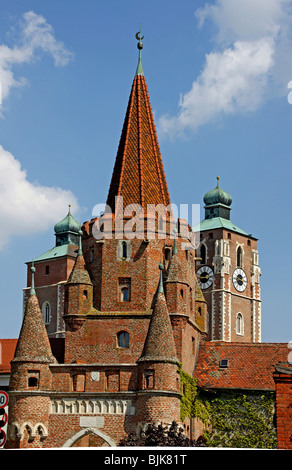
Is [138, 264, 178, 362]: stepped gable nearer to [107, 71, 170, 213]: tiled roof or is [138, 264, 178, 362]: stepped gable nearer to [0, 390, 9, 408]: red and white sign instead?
[107, 71, 170, 213]: tiled roof

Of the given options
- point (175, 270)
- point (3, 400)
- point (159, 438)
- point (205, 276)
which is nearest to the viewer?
point (3, 400)

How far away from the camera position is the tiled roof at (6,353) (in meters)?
54.5

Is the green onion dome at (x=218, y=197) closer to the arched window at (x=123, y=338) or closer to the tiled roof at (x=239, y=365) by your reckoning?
the tiled roof at (x=239, y=365)

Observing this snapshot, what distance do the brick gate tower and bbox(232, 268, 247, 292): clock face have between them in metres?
44.3

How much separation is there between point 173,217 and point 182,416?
1144 cm

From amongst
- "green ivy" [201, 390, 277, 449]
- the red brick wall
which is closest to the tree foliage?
"green ivy" [201, 390, 277, 449]

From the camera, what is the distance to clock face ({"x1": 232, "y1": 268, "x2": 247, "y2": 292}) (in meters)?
93.8

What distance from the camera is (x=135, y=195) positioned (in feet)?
151

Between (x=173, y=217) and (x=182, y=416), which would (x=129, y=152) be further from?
(x=182, y=416)

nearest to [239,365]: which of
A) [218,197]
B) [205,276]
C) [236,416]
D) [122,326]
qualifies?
[236,416]

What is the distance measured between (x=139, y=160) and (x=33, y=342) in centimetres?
1298

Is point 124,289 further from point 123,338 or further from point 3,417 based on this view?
point 3,417

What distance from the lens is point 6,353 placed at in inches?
2178
